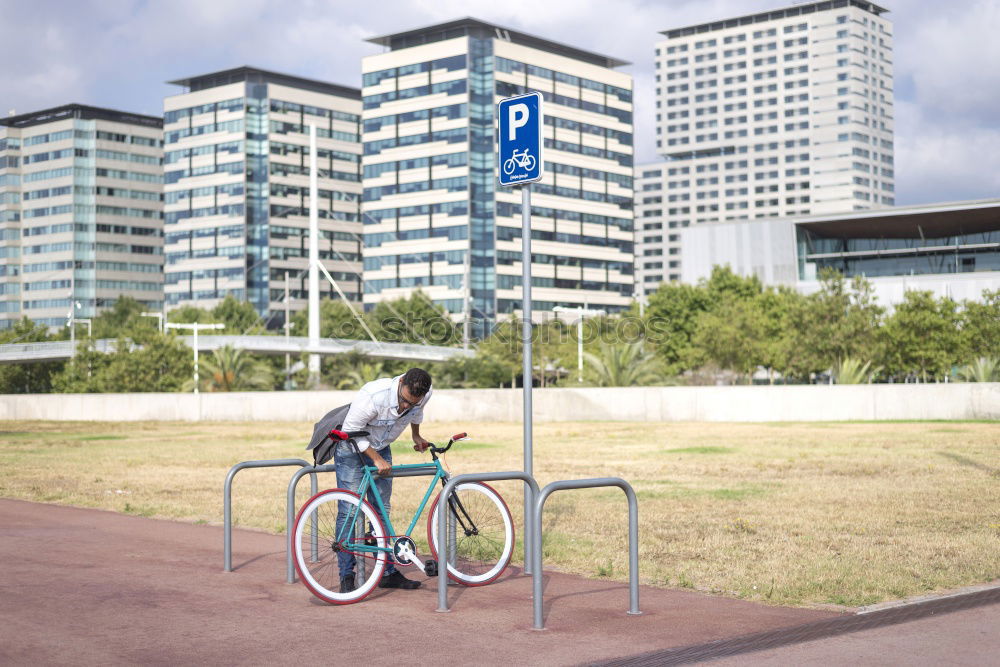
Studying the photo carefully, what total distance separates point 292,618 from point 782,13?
7605 inches

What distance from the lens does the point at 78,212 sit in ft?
487

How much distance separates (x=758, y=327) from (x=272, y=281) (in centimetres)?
8472

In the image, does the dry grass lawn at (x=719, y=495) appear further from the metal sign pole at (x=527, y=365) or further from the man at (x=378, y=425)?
the man at (x=378, y=425)

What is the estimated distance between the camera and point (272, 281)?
136625 mm

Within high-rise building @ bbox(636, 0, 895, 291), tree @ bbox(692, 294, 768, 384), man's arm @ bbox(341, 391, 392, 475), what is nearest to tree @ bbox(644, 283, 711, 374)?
tree @ bbox(692, 294, 768, 384)

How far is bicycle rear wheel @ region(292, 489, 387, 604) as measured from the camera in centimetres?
740

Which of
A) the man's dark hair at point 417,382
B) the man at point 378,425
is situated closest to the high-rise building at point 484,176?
the man at point 378,425

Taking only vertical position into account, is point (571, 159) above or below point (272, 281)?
above

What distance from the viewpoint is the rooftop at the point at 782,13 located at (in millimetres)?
180000

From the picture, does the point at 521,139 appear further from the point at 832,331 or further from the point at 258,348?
the point at 258,348

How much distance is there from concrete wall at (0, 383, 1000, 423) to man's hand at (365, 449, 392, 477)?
2756 centimetres

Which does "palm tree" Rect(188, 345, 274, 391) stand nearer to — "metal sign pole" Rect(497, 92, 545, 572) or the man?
"metal sign pole" Rect(497, 92, 545, 572)

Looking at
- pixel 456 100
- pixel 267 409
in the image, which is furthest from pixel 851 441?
Result: pixel 456 100

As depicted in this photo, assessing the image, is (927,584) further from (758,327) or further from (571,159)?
(571,159)
